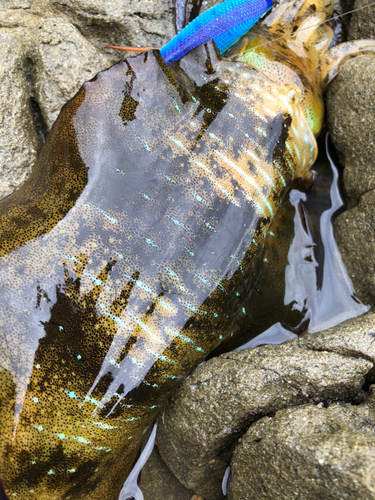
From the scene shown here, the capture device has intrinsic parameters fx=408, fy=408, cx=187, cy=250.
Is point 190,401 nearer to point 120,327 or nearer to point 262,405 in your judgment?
point 262,405

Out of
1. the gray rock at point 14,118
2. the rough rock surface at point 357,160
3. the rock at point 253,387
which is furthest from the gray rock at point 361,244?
the gray rock at point 14,118

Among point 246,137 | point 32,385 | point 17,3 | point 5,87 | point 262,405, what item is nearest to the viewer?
point 32,385

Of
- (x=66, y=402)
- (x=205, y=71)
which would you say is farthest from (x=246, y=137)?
(x=66, y=402)

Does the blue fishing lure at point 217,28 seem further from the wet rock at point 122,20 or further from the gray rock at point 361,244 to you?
the gray rock at point 361,244

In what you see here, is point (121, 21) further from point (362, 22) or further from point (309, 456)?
point (309, 456)

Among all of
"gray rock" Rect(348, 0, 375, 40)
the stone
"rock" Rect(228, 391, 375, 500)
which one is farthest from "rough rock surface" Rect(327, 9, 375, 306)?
the stone
